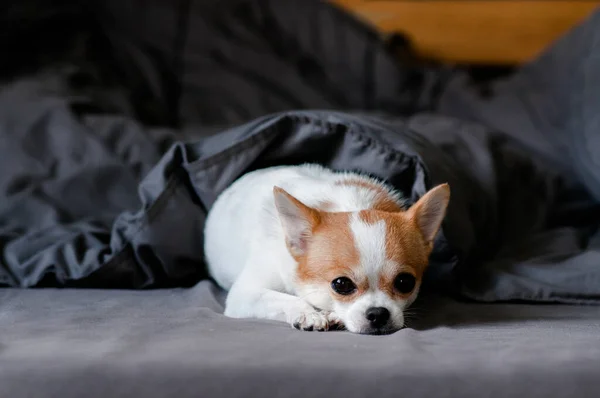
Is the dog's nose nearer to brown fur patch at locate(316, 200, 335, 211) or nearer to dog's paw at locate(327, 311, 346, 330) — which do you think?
dog's paw at locate(327, 311, 346, 330)

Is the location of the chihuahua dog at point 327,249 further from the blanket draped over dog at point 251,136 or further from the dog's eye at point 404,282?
the blanket draped over dog at point 251,136

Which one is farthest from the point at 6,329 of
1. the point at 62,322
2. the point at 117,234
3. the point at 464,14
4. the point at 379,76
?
the point at 464,14

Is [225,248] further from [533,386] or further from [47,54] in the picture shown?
[47,54]

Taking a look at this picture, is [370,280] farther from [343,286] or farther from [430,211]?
[430,211]

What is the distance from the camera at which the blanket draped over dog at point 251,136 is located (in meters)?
1.71

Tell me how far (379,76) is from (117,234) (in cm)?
138

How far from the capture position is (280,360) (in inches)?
43.1

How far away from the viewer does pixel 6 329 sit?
1.29 meters

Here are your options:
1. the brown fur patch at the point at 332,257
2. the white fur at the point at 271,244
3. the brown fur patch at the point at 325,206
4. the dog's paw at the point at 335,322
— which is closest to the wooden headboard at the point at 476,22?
the white fur at the point at 271,244

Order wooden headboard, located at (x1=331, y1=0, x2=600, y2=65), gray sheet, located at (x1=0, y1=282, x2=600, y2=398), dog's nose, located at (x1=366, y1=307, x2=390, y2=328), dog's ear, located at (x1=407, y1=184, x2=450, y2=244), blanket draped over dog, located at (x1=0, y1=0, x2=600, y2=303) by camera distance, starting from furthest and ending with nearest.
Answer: wooden headboard, located at (x1=331, y1=0, x2=600, y2=65) → blanket draped over dog, located at (x1=0, y1=0, x2=600, y2=303) → dog's ear, located at (x1=407, y1=184, x2=450, y2=244) → dog's nose, located at (x1=366, y1=307, x2=390, y2=328) → gray sheet, located at (x1=0, y1=282, x2=600, y2=398)

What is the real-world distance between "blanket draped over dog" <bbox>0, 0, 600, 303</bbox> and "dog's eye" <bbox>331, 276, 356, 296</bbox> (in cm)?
33

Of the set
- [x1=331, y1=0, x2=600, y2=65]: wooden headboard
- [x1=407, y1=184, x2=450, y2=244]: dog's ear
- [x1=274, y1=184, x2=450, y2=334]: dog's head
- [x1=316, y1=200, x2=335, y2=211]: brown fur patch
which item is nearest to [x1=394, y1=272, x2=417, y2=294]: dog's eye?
[x1=274, y1=184, x2=450, y2=334]: dog's head

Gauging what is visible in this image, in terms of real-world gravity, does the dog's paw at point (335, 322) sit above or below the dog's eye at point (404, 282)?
below

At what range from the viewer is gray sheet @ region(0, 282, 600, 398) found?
3.43 ft
